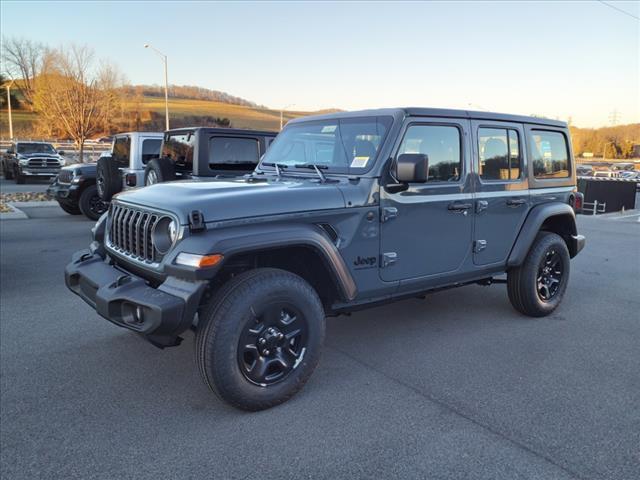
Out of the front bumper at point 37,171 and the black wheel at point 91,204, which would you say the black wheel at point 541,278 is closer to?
the black wheel at point 91,204

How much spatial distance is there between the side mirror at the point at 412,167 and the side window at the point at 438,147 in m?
0.30

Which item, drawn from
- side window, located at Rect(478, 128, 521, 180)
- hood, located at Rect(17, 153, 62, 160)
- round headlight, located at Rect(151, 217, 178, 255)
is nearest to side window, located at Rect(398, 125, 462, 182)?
side window, located at Rect(478, 128, 521, 180)

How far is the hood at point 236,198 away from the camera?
10.2 feet

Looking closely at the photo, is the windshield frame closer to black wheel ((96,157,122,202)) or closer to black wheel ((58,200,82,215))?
black wheel ((96,157,122,202))

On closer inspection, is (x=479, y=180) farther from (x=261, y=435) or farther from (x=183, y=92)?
(x=183, y=92)

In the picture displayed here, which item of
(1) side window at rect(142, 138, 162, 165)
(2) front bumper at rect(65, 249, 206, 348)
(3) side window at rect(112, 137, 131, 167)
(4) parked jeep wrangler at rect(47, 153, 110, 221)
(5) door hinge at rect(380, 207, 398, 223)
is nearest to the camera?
(2) front bumper at rect(65, 249, 206, 348)

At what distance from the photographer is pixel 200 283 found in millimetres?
2965

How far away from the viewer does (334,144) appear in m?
4.14

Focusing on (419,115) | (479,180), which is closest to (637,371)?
(479,180)

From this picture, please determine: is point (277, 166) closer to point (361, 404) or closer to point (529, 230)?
point (361, 404)

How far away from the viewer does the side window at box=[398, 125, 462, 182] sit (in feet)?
13.1

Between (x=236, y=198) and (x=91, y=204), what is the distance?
385 inches

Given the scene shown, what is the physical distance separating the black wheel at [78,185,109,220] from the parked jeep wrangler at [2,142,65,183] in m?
12.1

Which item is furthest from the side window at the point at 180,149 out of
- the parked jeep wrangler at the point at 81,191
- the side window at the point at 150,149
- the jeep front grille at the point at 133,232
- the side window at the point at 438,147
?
the side window at the point at 438,147
